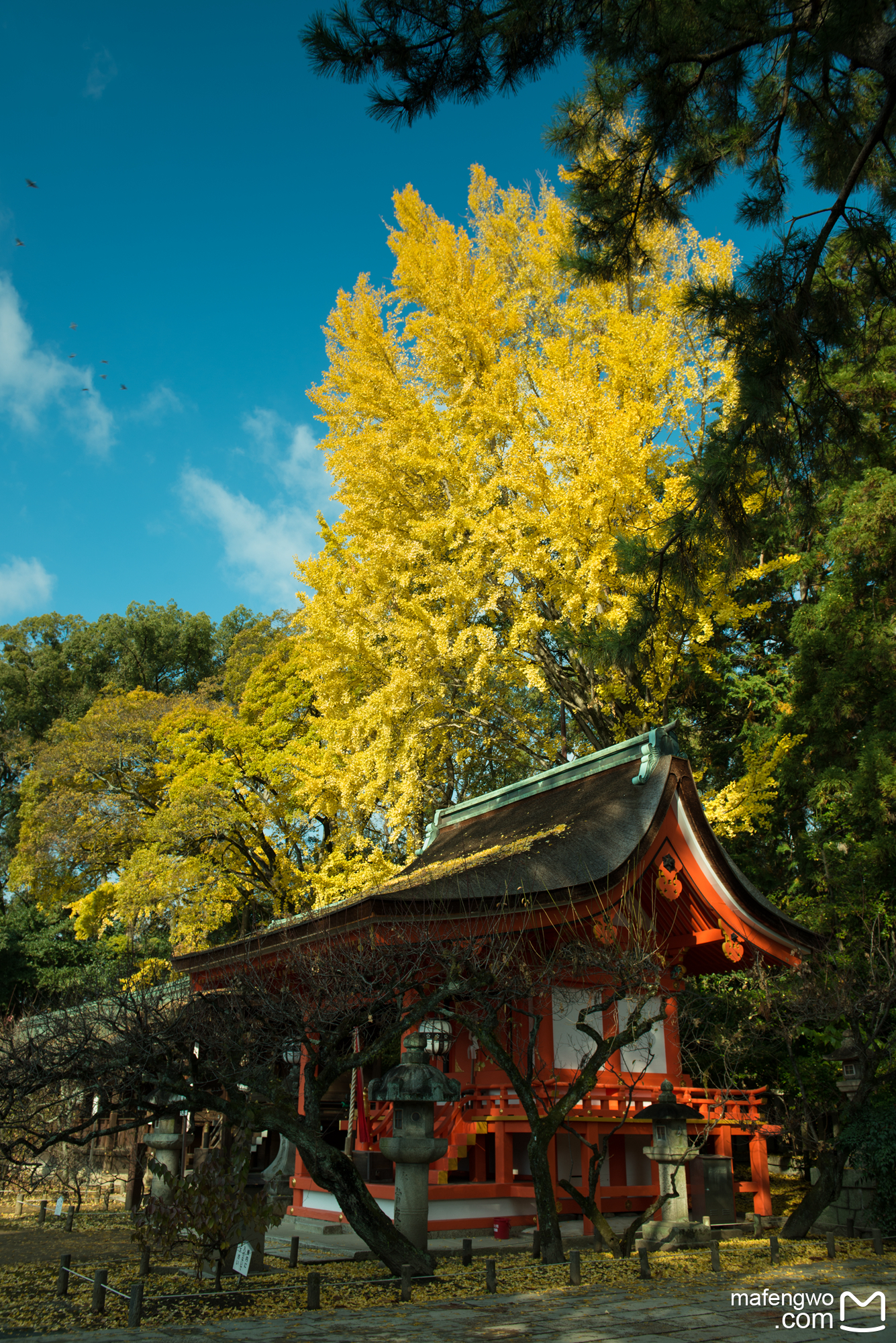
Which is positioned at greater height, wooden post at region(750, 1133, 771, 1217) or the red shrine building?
the red shrine building

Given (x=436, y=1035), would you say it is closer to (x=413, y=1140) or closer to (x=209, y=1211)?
(x=413, y=1140)

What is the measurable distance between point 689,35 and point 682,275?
11913 millimetres

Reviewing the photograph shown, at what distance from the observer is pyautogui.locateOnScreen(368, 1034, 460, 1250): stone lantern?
6516mm

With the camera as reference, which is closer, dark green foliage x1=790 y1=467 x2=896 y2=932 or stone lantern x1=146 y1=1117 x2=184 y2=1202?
stone lantern x1=146 y1=1117 x2=184 y2=1202

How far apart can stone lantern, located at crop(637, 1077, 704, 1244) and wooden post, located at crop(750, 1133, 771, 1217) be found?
1720 mm

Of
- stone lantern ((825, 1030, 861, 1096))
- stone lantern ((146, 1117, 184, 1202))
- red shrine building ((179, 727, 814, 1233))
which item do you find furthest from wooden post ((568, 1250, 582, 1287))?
stone lantern ((825, 1030, 861, 1096))

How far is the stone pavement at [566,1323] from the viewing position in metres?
4.68

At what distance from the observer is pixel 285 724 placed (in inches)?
757

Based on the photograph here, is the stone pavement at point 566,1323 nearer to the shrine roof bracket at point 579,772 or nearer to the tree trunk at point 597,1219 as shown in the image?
the tree trunk at point 597,1219

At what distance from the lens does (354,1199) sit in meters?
6.08

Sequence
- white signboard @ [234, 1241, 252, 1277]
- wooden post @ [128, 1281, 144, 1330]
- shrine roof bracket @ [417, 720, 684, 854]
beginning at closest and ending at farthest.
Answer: wooden post @ [128, 1281, 144, 1330]
white signboard @ [234, 1241, 252, 1277]
shrine roof bracket @ [417, 720, 684, 854]

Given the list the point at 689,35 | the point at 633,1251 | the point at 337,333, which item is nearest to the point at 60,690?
the point at 337,333

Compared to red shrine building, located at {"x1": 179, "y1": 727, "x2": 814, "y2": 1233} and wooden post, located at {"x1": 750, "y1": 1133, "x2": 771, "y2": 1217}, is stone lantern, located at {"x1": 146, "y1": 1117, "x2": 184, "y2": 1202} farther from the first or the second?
wooden post, located at {"x1": 750, "y1": 1133, "x2": 771, "y2": 1217}

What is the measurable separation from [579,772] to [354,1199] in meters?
7.07
